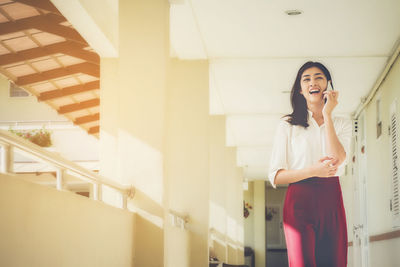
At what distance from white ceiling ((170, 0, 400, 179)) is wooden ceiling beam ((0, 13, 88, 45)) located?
1.38 m

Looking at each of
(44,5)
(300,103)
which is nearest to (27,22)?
(44,5)

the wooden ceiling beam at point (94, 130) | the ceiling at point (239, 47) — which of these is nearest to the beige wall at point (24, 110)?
the wooden ceiling beam at point (94, 130)

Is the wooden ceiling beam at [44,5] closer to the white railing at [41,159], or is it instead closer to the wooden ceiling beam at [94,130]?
the white railing at [41,159]

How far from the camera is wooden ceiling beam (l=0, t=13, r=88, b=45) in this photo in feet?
24.1

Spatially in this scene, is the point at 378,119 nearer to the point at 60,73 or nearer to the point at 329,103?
the point at 60,73

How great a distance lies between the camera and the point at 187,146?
342 inches

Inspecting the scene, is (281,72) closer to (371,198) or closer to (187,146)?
(187,146)

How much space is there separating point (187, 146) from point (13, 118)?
1175 cm

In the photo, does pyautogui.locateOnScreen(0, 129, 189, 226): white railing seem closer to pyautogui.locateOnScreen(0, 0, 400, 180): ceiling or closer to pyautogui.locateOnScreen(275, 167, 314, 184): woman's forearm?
pyautogui.locateOnScreen(275, 167, 314, 184): woman's forearm

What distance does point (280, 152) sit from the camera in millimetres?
2945

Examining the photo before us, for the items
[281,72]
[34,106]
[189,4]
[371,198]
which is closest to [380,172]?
[371,198]

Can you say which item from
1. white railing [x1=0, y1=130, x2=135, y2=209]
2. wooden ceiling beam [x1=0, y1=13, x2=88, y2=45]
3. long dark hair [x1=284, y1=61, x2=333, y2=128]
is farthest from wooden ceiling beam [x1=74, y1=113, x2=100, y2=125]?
long dark hair [x1=284, y1=61, x2=333, y2=128]

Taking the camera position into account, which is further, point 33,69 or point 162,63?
point 33,69

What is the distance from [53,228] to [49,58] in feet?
19.7
